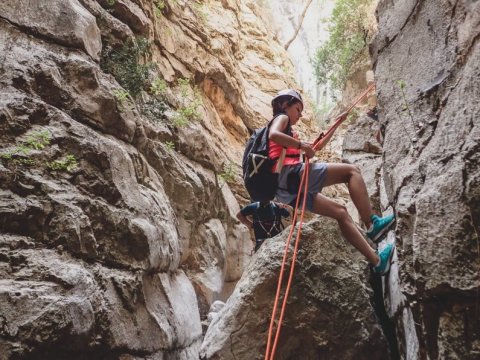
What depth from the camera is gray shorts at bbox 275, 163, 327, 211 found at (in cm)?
453

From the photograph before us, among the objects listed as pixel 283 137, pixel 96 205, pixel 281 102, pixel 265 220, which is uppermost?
pixel 281 102

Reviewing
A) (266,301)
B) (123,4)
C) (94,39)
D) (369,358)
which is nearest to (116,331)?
(266,301)

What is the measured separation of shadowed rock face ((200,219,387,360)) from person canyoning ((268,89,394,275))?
49 centimetres

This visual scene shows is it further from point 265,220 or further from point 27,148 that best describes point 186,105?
point 27,148

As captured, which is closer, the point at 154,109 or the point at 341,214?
the point at 341,214

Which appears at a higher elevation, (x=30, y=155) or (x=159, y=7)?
(x=159, y=7)

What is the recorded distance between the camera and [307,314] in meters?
3.59

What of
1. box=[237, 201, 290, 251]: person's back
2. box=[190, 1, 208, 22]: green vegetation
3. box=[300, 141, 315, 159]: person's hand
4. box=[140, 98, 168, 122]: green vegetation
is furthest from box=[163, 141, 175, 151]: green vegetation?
box=[190, 1, 208, 22]: green vegetation

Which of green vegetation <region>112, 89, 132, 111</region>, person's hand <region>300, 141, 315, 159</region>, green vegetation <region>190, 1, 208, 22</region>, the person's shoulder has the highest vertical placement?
green vegetation <region>190, 1, 208, 22</region>

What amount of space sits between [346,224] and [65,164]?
300 centimetres

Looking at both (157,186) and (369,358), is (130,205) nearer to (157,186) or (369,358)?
(157,186)

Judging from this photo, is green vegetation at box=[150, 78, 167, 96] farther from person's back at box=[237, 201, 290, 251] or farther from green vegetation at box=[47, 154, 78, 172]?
green vegetation at box=[47, 154, 78, 172]

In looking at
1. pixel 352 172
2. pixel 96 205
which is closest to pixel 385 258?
pixel 352 172

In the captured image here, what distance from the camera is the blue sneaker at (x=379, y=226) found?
4.38 meters
